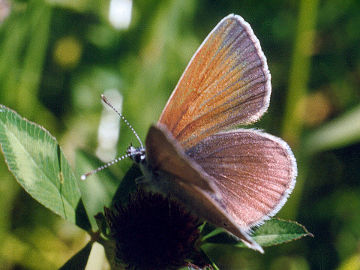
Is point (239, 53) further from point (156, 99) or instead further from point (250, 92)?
point (156, 99)

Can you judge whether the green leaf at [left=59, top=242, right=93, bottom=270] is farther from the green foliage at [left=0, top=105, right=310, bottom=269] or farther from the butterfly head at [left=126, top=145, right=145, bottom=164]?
the butterfly head at [left=126, top=145, right=145, bottom=164]

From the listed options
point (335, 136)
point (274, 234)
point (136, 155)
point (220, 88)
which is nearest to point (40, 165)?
point (136, 155)

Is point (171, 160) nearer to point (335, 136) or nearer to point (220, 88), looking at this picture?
point (220, 88)

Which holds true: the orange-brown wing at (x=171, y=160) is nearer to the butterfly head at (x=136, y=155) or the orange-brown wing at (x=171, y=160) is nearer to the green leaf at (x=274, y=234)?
the butterfly head at (x=136, y=155)

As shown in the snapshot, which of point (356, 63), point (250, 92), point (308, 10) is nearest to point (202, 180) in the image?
point (250, 92)

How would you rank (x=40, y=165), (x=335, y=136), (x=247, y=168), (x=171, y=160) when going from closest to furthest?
(x=171, y=160) → (x=40, y=165) → (x=247, y=168) → (x=335, y=136)
